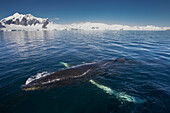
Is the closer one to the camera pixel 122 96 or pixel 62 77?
pixel 122 96

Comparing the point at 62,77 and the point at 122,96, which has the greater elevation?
the point at 62,77

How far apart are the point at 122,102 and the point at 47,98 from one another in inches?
225

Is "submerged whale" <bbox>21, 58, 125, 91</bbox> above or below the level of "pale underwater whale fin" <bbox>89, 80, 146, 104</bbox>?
above

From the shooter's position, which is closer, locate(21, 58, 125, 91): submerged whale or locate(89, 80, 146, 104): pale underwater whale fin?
locate(89, 80, 146, 104): pale underwater whale fin

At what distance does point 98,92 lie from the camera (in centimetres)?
817

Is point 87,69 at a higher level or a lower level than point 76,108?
higher

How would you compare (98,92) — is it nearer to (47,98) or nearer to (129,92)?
(129,92)

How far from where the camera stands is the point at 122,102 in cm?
702

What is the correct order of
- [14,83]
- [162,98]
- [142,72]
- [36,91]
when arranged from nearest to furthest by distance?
[162,98]
[36,91]
[14,83]
[142,72]

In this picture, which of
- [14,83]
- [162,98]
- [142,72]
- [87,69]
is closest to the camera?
[162,98]

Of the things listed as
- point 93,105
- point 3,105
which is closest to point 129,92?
point 93,105

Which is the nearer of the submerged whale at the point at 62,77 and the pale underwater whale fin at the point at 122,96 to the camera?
the pale underwater whale fin at the point at 122,96

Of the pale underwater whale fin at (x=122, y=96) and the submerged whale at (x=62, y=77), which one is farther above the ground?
the submerged whale at (x=62, y=77)

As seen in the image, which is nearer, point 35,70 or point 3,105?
point 3,105
